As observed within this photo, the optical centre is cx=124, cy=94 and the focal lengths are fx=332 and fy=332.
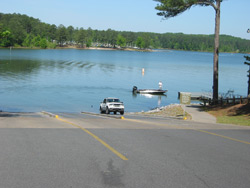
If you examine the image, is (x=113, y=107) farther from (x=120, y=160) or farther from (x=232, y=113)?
(x=120, y=160)

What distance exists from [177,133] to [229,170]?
246 inches

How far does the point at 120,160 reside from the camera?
9031mm

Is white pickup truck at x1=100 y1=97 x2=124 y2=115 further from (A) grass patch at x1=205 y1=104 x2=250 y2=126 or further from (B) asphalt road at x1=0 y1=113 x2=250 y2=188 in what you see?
(B) asphalt road at x1=0 y1=113 x2=250 y2=188

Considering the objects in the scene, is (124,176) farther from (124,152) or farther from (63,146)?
(63,146)

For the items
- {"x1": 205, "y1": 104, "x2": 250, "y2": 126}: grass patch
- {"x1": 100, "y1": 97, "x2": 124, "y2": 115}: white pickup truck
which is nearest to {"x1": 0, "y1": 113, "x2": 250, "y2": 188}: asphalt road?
{"x1": 205, "y1": 104, "x2": 250, "y2": 126}: grass patch

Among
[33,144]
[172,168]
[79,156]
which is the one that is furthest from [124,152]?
[33,144]

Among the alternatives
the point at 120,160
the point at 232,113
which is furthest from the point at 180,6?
the point at 120,160

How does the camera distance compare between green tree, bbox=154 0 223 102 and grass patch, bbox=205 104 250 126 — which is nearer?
grass patch, bbox=205 104 250 126

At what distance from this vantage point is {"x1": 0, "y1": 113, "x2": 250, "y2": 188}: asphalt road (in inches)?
285

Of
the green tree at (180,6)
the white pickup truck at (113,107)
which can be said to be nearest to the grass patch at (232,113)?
the green tree at (180,6)

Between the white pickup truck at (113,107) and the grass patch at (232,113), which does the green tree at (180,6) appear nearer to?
the grass patch at (232,113)

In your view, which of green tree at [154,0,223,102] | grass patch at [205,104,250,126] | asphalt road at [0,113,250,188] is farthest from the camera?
green tree at [154,0,223,102]

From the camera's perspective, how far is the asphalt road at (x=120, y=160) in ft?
23.7

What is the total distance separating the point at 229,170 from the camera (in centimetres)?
841
